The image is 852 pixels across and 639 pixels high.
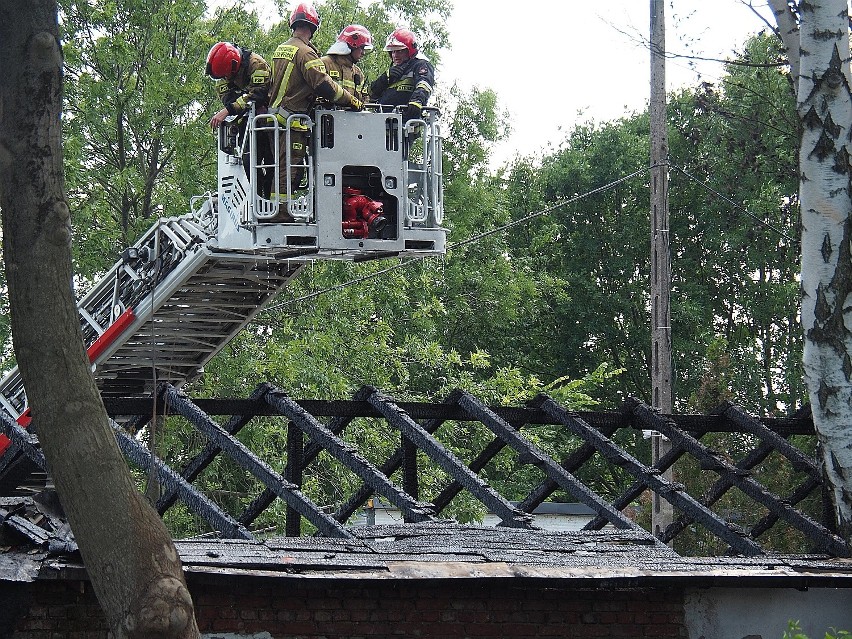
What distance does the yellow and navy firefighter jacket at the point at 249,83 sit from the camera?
12.0 m

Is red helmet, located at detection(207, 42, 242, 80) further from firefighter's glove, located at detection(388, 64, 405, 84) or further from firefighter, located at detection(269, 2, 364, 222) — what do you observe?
firefighter's glove, located at detection(388, 64, 405, 84)

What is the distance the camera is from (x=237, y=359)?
2264 centimetres

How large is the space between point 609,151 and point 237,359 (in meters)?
19.3

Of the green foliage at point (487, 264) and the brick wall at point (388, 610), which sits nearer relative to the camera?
the brick wall at point (388, 610)

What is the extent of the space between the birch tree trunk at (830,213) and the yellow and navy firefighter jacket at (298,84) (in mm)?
3967

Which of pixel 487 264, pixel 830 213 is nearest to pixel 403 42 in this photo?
pixel 830 213

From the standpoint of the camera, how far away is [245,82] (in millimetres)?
12094

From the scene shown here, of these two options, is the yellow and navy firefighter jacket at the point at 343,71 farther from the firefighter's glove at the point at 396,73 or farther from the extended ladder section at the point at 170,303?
the extended ladder section at the point at 170,303

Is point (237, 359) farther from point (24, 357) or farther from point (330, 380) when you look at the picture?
point (24, 357)

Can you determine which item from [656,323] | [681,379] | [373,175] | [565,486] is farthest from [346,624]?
[681,379]

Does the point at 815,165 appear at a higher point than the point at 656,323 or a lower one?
higher

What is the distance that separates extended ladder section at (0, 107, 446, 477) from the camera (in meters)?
11.8

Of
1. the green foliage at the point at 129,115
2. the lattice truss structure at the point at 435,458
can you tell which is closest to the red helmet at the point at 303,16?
the lattice truss structure at the point at 435,458

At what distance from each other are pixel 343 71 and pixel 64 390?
6563mm
